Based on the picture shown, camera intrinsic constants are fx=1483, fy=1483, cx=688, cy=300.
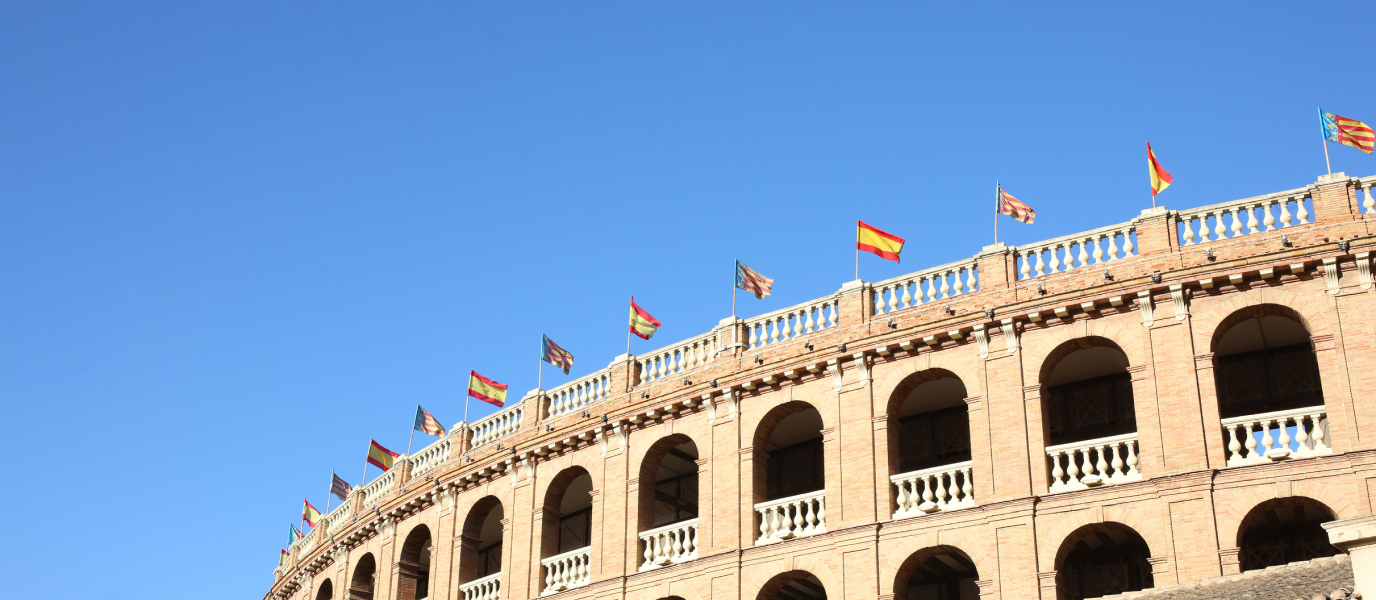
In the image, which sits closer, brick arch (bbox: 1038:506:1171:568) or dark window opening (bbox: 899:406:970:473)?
brick arch (bbox: 1038:506:1171:568)

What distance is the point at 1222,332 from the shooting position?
3441cm

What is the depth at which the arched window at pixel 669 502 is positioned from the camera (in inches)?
1571

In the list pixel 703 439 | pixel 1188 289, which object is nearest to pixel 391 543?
pixel 703 439

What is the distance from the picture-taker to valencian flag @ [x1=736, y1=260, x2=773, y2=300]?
41.8 meters

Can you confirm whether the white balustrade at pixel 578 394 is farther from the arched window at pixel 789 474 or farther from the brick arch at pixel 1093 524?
the brick arch at pixel 1093 524

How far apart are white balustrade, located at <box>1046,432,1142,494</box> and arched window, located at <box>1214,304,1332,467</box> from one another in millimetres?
2136

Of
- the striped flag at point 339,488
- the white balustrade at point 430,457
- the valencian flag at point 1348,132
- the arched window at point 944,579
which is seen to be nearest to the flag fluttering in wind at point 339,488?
the striped flag at point 339,488

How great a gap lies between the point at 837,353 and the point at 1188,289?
8.81 metres

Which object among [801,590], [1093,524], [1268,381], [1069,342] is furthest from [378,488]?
[1268,381]

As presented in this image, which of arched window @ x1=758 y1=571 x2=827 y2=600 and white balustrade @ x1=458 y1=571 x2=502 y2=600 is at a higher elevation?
white balustrade @ x1=458 y1=571 x2=502 y2=600

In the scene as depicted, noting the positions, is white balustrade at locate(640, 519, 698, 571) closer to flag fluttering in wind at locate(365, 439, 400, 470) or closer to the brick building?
the brick building

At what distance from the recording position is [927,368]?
37.1 m

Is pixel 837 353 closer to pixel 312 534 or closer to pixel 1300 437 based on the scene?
pixel 1300 437

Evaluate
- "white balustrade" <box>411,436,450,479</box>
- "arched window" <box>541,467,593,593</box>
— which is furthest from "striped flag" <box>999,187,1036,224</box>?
"white balustrade" <box>411,436,450,479</box>
